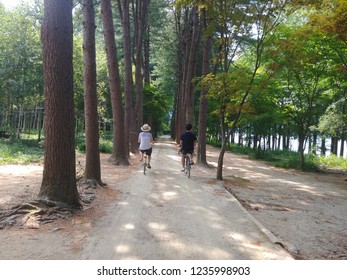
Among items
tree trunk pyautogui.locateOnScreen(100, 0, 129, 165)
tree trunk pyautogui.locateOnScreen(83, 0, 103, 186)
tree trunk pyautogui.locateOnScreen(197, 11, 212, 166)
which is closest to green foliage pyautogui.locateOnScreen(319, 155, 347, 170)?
tree trunk pyautogui.locateOnScreen(197, 11, 212, 166)

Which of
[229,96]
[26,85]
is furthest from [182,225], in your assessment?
[26,85]

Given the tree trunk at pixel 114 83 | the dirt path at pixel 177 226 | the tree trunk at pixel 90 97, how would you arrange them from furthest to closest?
the tree trunk at pixel 114 83 < the tree trunk at pixel 90 97 < the dirt path at pixel 177 226

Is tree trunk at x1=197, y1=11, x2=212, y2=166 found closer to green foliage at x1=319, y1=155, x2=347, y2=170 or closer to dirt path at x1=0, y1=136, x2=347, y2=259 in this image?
dirt path at x1=0, y1=136, x2=347, y2=259

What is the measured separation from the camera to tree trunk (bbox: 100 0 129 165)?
43.4 ft

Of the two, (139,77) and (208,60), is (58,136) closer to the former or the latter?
(208,60)

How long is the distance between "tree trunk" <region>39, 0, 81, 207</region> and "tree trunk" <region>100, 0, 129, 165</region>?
7.14 meters

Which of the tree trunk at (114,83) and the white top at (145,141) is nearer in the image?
the white top at (145,141)

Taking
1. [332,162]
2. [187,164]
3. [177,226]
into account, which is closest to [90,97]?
[187,164]

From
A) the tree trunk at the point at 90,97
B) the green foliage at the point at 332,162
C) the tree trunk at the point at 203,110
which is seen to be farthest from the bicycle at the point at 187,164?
Answer: the green foliage at the point at 332,162

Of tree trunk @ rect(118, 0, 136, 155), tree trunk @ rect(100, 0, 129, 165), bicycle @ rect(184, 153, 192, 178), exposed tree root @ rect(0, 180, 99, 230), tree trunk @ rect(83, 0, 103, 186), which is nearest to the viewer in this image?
exposed tree root @ rect(0, 180, 99, 230)

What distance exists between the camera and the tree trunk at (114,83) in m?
13.2

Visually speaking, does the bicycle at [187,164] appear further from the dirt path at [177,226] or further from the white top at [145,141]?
the white top at [145,141]

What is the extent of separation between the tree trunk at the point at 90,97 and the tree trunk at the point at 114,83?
3.78 m

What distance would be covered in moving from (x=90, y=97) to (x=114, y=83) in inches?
199
